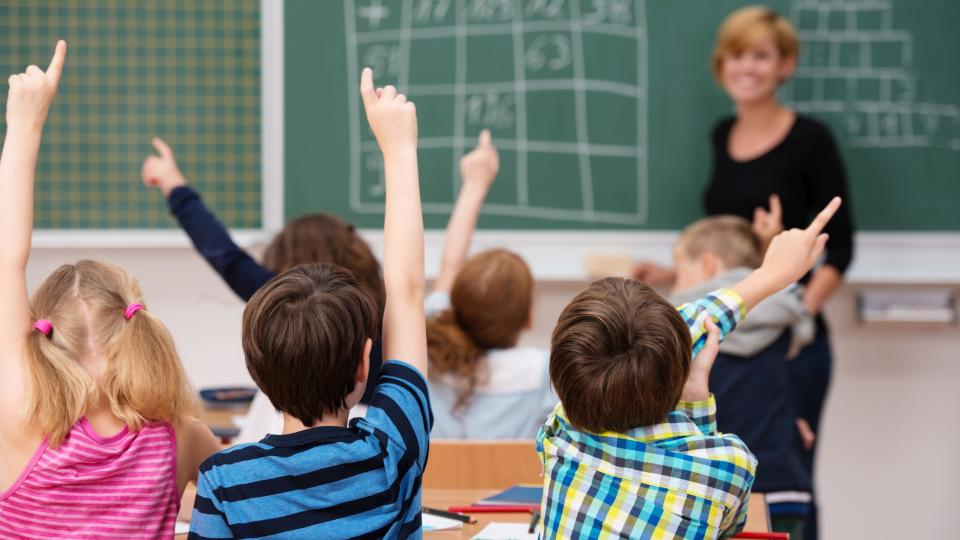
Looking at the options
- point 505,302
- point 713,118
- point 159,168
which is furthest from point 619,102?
point 159,168

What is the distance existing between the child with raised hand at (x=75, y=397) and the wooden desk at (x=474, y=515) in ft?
0.70

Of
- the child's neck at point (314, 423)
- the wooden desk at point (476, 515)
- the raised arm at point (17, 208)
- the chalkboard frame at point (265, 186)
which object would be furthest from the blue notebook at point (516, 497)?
the chalkboard frame at point (265, 186)

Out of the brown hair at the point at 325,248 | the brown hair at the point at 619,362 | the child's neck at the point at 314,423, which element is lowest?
the child's neck at the point at 314,423

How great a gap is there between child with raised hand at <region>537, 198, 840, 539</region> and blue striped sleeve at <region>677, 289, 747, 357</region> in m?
0.14

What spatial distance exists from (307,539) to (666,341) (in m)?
0.55

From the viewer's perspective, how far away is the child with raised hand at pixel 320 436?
1.40m

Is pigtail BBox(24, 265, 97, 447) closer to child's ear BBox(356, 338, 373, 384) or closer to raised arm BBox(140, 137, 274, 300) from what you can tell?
child's ear BBox(356, 338, 373, 384)

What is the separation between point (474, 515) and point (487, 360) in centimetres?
65

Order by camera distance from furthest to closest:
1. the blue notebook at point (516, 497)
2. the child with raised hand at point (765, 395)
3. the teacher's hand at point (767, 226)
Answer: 1. the teacher's hand at point (767, 226)
2. the child with raised hand at point (765, 395)
3. the blue notebook at point (516, 497)

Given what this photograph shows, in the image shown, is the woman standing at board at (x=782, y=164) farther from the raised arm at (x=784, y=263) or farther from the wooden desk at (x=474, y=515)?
the raised arm at (x=784, y=263)

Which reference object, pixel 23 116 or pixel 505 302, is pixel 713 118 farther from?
pixel 23 116

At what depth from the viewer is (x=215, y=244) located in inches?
106

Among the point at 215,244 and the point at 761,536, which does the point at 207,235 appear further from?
the point at 761,536

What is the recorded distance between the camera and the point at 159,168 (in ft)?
8.84
